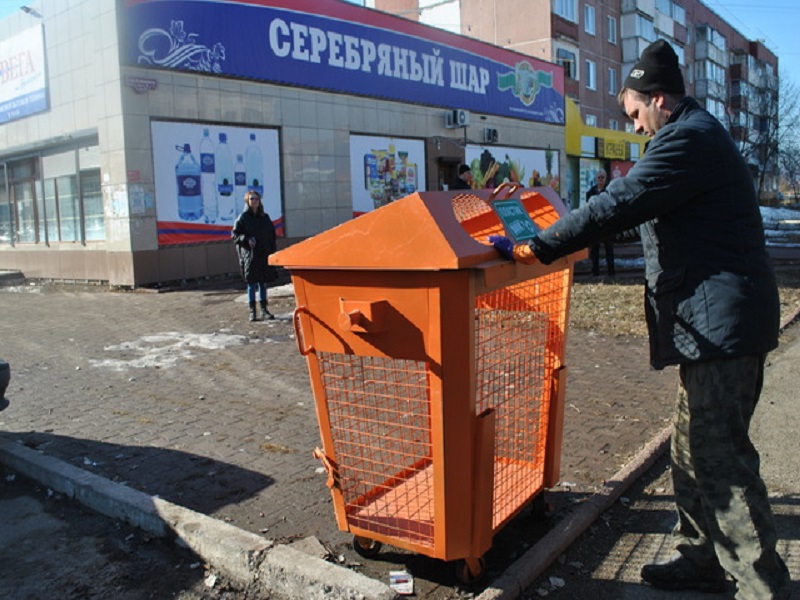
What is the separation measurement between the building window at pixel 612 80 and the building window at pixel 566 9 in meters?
4.59

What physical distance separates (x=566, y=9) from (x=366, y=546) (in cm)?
3911

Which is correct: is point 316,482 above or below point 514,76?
below

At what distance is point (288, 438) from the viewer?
195 inches

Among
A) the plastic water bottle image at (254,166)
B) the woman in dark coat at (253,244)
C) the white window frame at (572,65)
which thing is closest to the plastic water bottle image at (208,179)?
the plastic water bottle image at (254,166)

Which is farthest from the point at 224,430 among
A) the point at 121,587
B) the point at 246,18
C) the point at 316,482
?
the point at 246,18

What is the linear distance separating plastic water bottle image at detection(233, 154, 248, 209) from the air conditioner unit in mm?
7358

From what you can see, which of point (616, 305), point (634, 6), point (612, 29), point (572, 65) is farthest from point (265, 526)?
point (634, 6)

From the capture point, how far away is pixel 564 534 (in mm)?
3379

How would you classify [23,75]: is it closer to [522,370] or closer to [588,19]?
[522,370]

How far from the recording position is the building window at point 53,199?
51.1ft

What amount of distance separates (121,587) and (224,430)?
2035mm

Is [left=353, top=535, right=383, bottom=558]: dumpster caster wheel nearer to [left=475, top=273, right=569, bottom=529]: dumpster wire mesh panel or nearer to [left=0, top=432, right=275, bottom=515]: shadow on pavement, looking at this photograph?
[left=475, top=273, right=569, bottom=529]: dumpster wire mesh panel

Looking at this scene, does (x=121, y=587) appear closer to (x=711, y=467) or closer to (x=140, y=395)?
(x=711, y=467)

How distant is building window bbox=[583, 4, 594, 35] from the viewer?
3962 centimetres
